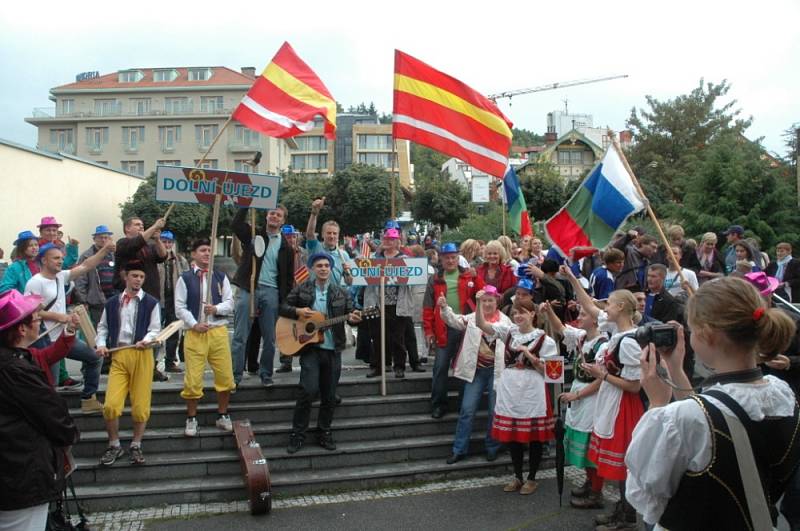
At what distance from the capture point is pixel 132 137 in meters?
72.6

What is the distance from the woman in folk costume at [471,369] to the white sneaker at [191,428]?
2.78 meters

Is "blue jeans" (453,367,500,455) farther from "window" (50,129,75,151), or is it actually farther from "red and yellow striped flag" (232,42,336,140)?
"window" (50,129,75,151)

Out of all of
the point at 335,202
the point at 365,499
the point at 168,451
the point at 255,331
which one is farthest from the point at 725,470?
the point at 335,202

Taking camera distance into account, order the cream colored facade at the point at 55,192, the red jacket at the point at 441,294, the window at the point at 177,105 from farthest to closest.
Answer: the window at the point at 177,105 < the cream colored facade at the point at 55,192 < the red jacket at the point at 441,294

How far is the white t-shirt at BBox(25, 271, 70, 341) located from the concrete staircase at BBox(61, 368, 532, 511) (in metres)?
1.02

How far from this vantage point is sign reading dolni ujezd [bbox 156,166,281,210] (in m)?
7.15

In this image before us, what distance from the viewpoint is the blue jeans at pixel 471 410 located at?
705 centimetres

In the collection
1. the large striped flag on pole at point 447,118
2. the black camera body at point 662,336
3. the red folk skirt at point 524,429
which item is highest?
the large striped flag on pole at point 447,118

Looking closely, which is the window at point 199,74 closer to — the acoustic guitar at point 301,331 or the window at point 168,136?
the window at point 168,136

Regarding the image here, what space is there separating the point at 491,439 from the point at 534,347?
1.46 metres

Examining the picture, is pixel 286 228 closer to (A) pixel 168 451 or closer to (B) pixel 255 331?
(B) pixel 255 331

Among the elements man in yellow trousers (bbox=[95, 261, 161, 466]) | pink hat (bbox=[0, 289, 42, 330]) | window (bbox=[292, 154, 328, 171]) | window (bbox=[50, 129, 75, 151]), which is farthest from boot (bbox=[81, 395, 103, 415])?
window (bbox=[292, 154, 328, 171])

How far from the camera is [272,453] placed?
6777 mm

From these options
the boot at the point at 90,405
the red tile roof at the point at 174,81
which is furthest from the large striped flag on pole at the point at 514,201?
the red tile roof at the point at 174,81
